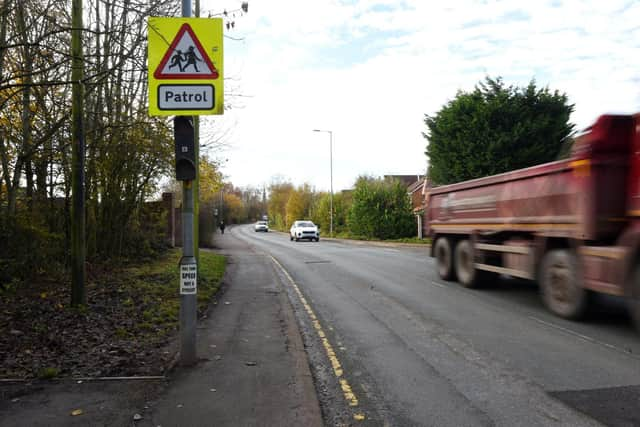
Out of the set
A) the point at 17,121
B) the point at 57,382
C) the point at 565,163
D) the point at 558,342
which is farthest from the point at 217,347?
the point at 17,121

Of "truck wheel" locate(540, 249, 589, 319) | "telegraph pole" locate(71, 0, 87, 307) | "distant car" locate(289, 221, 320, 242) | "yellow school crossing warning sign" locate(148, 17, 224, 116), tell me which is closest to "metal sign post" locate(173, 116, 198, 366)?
"yellow school crossing warning sign" locate(148, 17, 224, 116)

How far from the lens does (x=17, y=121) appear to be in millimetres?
11102

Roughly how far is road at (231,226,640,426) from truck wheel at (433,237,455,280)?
2.16 meters

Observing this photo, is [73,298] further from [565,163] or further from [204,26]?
[565,163]

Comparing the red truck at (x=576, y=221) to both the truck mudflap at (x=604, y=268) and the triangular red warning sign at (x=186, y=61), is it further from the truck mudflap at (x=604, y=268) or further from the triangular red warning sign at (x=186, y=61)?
the triangular red warning sign at (x=186, y=61)

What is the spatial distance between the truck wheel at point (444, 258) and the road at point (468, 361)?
7.10ft

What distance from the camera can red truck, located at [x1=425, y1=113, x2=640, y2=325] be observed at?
6.88 metres

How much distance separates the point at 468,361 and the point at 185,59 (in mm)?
4814

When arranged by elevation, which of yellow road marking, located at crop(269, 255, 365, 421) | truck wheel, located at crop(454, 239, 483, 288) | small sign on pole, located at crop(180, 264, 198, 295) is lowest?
yellow road marking, located at crop(269, 255, 365, 421)

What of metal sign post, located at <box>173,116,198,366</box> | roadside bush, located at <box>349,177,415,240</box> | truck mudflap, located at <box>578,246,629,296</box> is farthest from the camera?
roadside bush, located at <box>349,177,415,240</box>

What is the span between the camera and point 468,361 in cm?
597

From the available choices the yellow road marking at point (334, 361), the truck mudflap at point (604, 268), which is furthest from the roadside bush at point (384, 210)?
the truck mudflap at point (604, 268)

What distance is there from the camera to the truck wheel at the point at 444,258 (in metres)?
13.2

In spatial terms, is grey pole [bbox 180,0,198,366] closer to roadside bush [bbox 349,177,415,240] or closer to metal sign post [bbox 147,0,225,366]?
metal sign post [bbox 147,0,225,366]
